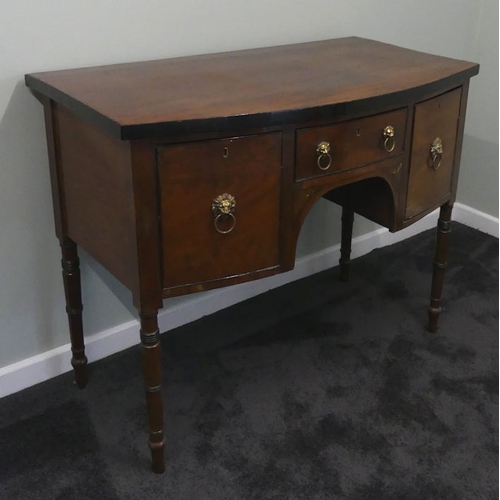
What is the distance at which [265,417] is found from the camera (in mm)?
1593

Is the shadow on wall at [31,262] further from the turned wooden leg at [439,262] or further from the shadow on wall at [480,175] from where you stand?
the shadow on wall at [480,175]

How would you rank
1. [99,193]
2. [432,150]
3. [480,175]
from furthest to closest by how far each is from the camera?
[480,175] → [432,150] → [99,193]

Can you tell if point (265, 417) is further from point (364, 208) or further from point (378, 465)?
point (364, 208)

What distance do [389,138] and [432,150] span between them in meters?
0.18

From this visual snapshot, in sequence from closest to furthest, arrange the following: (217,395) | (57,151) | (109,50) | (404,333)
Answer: (57,151)
(109,50)
(217,395)
(404,333)

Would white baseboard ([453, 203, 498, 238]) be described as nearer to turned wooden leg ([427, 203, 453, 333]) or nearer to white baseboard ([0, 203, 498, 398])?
white baseboard ([0, 203, 498, 398])

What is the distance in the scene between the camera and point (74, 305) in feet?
5.20

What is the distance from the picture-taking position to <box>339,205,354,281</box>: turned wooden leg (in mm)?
2090

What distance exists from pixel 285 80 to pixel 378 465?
82 cm

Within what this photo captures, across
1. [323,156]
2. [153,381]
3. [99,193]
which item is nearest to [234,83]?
[323,156]

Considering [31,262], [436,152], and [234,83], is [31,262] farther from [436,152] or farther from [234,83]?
[436,152]

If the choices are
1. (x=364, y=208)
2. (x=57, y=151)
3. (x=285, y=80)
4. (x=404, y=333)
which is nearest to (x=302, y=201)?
(x=285, y=80)

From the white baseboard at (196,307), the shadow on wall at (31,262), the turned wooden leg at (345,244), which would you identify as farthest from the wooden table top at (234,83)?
the white baseboard at (196,307)

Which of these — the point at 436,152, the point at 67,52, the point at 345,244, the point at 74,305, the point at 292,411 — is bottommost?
the point at 292,411
